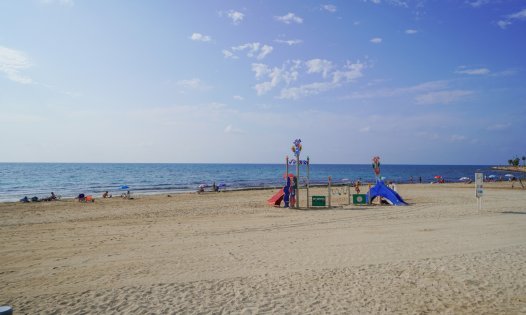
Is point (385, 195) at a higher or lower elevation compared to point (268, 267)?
higher

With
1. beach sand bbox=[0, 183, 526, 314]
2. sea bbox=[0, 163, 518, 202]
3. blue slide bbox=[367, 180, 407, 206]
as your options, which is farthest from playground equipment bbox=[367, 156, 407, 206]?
beach sand bbox=[0, 183, 526, 314]

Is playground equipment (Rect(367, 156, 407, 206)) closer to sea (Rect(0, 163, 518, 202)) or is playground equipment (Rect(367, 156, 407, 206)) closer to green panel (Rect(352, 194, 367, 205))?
green panel (Rect(352, 194, 367, 205))

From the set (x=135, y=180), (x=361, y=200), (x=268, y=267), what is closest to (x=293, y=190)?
(x=361, y=200)

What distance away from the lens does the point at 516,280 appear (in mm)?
6766

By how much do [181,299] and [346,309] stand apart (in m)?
2.79

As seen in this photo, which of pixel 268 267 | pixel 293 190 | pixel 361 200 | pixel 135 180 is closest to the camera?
pixel 268 267

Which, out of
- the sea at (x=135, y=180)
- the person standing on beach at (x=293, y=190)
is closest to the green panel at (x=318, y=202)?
the person standing on beach at (x=293, y=190)

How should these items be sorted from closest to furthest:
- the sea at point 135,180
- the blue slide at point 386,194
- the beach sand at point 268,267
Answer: the beach sand at point 268,267
the blue slide at point 386,194
the sea at point 135,180

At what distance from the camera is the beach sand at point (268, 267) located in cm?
569

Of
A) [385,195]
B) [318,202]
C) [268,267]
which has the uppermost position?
[385,195]

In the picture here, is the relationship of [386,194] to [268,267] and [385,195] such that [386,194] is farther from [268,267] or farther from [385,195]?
[268,267]

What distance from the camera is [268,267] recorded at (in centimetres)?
769

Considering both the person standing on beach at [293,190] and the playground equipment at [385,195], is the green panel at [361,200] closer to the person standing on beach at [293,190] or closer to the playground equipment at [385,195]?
the playground equipment at [385,195]

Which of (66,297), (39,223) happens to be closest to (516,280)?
(66,297)
